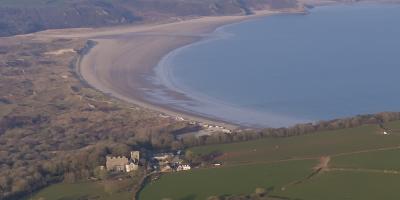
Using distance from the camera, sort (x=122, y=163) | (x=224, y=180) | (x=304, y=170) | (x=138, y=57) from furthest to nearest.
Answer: (x=138, y=57) < (x=122, y=163) < (x=304, y=170) < (x=224, y=180)

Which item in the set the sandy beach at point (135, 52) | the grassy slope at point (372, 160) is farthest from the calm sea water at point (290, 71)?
the grassy slope at point (372, 160)

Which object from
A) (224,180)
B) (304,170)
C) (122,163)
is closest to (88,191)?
(122,163)

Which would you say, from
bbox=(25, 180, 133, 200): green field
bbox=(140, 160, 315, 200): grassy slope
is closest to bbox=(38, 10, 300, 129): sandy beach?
bbox=(140, 160, 315, 200): grassy slope

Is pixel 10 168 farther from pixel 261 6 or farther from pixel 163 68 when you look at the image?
pixel 261 6

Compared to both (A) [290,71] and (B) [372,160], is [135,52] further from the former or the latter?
(B) [372,160]

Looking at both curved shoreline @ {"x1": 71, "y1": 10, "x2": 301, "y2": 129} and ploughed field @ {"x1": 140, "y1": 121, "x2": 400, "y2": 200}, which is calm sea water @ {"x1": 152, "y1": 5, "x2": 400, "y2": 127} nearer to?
curved shoreline @ {"x1": 71, "y1": 10, "x2": 301, "y2": 129}

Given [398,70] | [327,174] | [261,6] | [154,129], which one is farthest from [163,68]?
[261,6]

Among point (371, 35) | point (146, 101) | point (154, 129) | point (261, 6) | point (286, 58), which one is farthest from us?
point (261, 6)
